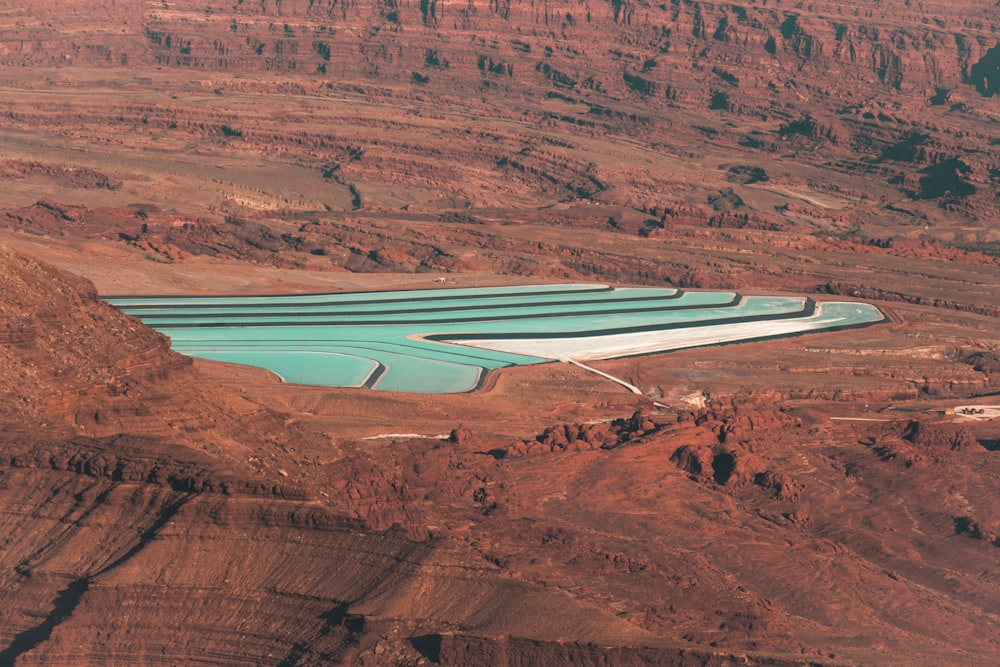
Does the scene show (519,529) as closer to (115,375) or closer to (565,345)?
(115,375)

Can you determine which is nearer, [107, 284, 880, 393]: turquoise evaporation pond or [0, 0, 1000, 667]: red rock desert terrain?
[0, 0, 1000, 667]: red rock desert terrain

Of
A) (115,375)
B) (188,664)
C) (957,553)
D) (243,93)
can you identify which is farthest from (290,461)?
(243,93)

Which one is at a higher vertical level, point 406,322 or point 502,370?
point 502,370

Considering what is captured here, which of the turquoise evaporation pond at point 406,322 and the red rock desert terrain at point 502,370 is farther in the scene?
the turquoise evaporation pond at point 406,322
